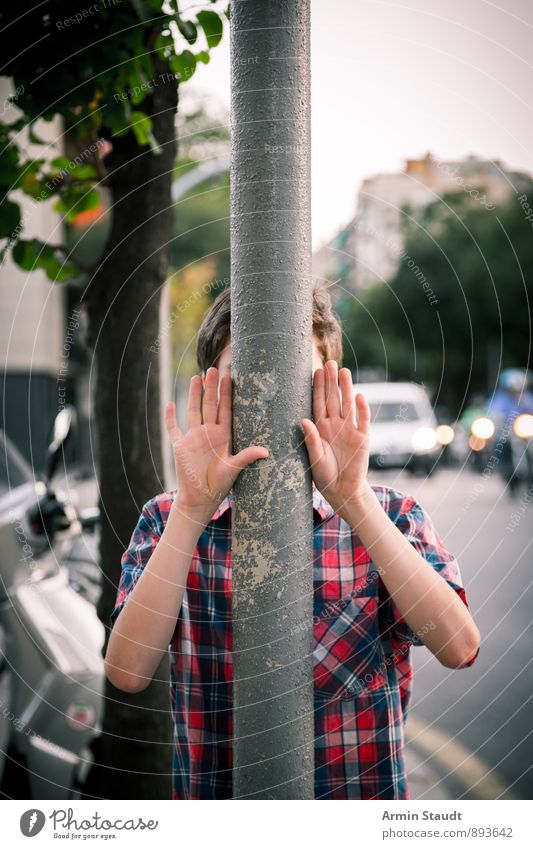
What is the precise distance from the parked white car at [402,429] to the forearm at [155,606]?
44.8ft

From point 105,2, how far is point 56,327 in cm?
1838

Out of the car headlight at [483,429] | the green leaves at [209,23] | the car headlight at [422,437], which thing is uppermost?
the car headlight at [422,437]

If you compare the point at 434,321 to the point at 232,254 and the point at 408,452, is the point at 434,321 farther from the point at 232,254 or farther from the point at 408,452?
the point at 232,254

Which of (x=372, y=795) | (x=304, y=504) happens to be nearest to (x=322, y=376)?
(x=304, y=504)

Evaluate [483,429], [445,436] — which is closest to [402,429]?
[483,429]

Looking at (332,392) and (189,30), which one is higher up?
(189,30)

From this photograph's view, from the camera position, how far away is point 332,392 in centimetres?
119

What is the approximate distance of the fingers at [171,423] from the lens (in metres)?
1.28

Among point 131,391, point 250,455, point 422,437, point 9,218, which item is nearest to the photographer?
point 250,455

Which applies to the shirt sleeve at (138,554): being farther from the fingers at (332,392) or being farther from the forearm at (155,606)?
the fingers at (332,392)


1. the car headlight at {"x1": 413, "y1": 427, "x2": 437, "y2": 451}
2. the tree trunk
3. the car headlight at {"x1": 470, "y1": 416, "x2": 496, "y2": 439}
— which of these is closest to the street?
the tree trunk

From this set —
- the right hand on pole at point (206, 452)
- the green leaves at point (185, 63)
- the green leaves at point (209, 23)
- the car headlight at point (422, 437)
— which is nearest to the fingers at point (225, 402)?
the right hand on pole at point (206, 452)

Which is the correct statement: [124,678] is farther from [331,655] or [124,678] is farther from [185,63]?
[185,63]

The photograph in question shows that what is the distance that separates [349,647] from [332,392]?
1.86 ft
